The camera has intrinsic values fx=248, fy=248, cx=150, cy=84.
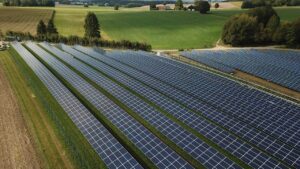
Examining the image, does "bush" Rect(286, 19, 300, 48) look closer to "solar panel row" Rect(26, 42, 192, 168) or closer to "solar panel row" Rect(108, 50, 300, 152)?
"solar panel row" Rect(108, 50, 300, 152)

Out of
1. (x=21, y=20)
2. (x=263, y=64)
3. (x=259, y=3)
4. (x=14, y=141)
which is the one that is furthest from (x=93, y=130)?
(x=259, y=3)

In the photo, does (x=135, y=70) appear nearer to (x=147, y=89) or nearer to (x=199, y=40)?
(x=147, y=89)

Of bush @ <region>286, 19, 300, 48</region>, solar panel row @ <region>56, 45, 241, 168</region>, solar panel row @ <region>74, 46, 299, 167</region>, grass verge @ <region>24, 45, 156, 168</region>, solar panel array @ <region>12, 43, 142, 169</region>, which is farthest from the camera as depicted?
bush @ <region>286, 19, 300, 48</region>

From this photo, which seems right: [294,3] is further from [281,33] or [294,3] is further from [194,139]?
[194,139]

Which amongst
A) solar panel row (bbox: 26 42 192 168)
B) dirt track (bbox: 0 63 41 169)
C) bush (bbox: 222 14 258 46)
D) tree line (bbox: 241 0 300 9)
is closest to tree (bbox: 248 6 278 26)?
bush (bbox: 222 14 258 46)

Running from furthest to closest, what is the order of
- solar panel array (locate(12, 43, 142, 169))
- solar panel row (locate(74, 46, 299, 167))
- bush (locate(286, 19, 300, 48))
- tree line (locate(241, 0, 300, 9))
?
1. tree line (locate(241, 0, 300, 9))
2. bush (locate(286, 19, 300, 48))
3. solar panel row (locate(74, 46, 299, 167))
4. solar panel array (locate(12, 43, 142, 169))

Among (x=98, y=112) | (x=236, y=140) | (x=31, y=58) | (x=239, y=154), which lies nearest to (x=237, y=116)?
(x=236, y=140)
